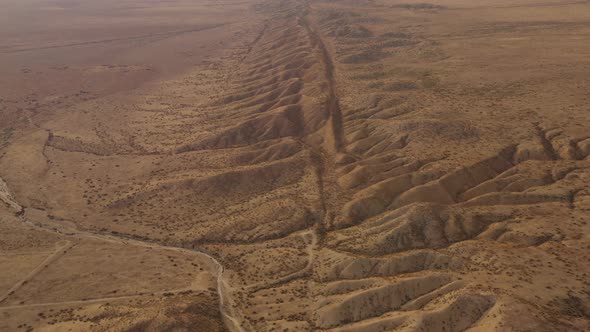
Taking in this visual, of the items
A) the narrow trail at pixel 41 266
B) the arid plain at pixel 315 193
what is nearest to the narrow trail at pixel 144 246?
the narrow trail at pixel 41 266

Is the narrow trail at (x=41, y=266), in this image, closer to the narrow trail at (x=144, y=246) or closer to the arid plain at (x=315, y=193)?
the narrow trail at (x=144, y=246)

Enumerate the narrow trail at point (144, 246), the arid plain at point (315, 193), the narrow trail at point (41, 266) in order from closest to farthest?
1. the arid plain at point (315, 193)
2. the narrow trail at point (144, 246)
3. the narrow trail at point (41, 266)

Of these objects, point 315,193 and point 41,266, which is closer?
point 41,266

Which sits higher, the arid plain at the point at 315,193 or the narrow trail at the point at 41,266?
the arid plain at the point at 315,193

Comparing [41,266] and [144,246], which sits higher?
[41,266]

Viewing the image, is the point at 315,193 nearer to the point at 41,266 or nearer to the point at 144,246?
the point at 144,246

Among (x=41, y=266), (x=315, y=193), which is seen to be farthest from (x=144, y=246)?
(x=315, y=193)

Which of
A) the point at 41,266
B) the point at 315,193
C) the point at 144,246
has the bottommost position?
the point at 144,246

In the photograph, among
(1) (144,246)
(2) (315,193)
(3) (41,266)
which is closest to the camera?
(3) (41,266)

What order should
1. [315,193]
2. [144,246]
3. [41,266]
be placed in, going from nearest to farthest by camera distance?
[41,266] → [144,246] → [315,193]
